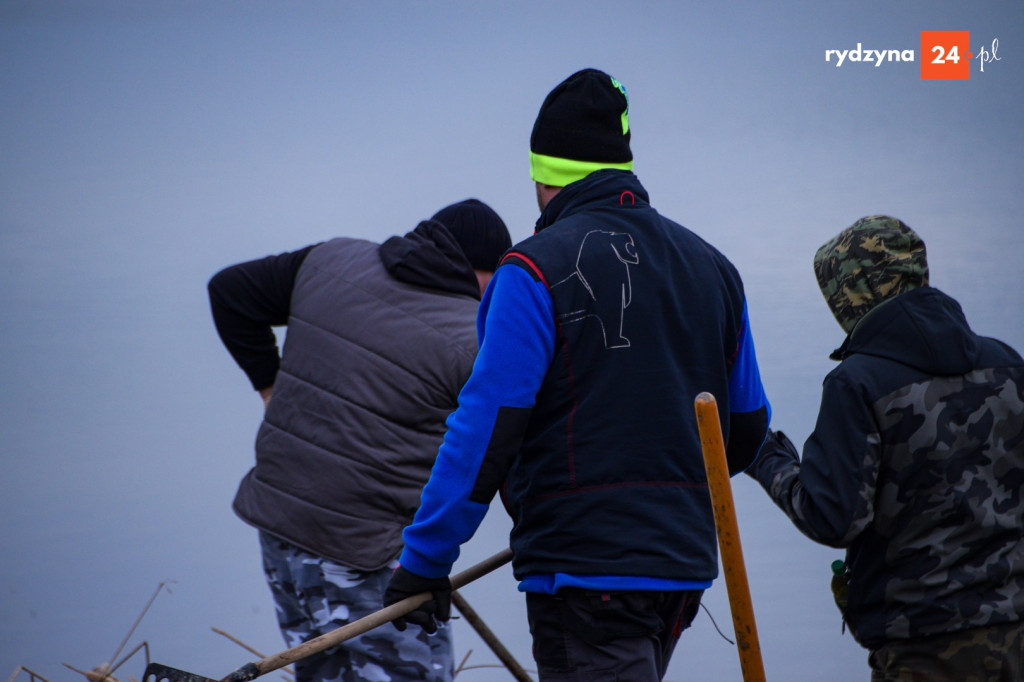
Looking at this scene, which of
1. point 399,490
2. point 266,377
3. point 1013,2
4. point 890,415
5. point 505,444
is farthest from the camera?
point 1013,2

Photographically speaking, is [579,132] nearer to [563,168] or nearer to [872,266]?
[563,168]

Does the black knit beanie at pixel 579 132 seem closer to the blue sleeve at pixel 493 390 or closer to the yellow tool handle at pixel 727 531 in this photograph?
the blue sleeve at pixel 493 390

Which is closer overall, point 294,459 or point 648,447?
point 648,447

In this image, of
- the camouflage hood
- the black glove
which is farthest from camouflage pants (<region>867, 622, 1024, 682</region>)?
the black glove

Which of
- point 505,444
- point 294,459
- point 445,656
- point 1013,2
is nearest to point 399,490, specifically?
point 294,459

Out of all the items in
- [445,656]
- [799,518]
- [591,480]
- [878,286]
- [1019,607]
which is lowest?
[445,656]

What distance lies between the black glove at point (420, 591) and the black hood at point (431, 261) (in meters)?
0.55

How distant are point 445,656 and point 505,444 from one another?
69 cm

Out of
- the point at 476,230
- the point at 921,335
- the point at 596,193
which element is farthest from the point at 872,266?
the point at 476,230

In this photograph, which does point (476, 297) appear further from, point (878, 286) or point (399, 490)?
point (878, 286)

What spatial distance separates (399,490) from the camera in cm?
170

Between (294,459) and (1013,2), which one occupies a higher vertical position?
(1013,2)

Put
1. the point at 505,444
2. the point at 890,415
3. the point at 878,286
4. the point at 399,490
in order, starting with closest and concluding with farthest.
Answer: the point at 505,444 < the point at 890,415 < the point at 878,286 < the point at 399,490

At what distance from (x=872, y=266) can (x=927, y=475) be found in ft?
1.05
